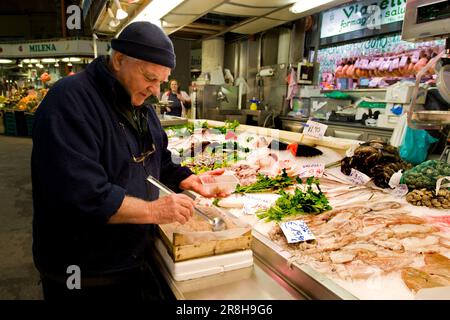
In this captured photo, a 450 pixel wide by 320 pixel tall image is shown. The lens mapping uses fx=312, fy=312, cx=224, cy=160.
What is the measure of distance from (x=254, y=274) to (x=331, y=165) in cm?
179

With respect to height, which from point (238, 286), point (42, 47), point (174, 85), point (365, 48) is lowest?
point (238, 286)

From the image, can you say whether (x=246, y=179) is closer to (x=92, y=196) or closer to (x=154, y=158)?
(x=154, y=158)

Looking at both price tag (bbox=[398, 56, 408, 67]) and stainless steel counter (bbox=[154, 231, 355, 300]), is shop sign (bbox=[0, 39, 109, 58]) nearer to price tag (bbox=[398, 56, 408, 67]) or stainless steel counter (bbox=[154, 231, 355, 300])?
price tag (bbox=[398, 56, 408, 67])

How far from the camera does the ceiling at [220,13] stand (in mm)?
5358

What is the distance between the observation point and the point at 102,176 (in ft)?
4.55

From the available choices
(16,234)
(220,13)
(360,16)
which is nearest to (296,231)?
(16,234)

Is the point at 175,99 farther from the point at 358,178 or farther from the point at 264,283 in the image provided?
the point at 264,283

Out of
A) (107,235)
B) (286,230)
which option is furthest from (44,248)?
(286,230)

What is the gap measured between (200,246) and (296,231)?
502mm

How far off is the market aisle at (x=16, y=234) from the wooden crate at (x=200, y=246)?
279 cm

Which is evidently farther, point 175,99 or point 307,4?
point 175,99

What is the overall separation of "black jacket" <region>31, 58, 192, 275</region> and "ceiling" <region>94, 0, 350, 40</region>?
12.2 feet

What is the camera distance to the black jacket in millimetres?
1326

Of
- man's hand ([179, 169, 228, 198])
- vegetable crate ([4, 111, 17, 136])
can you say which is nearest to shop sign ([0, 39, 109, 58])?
vegetable crate ([4, 111, 17, 136])
